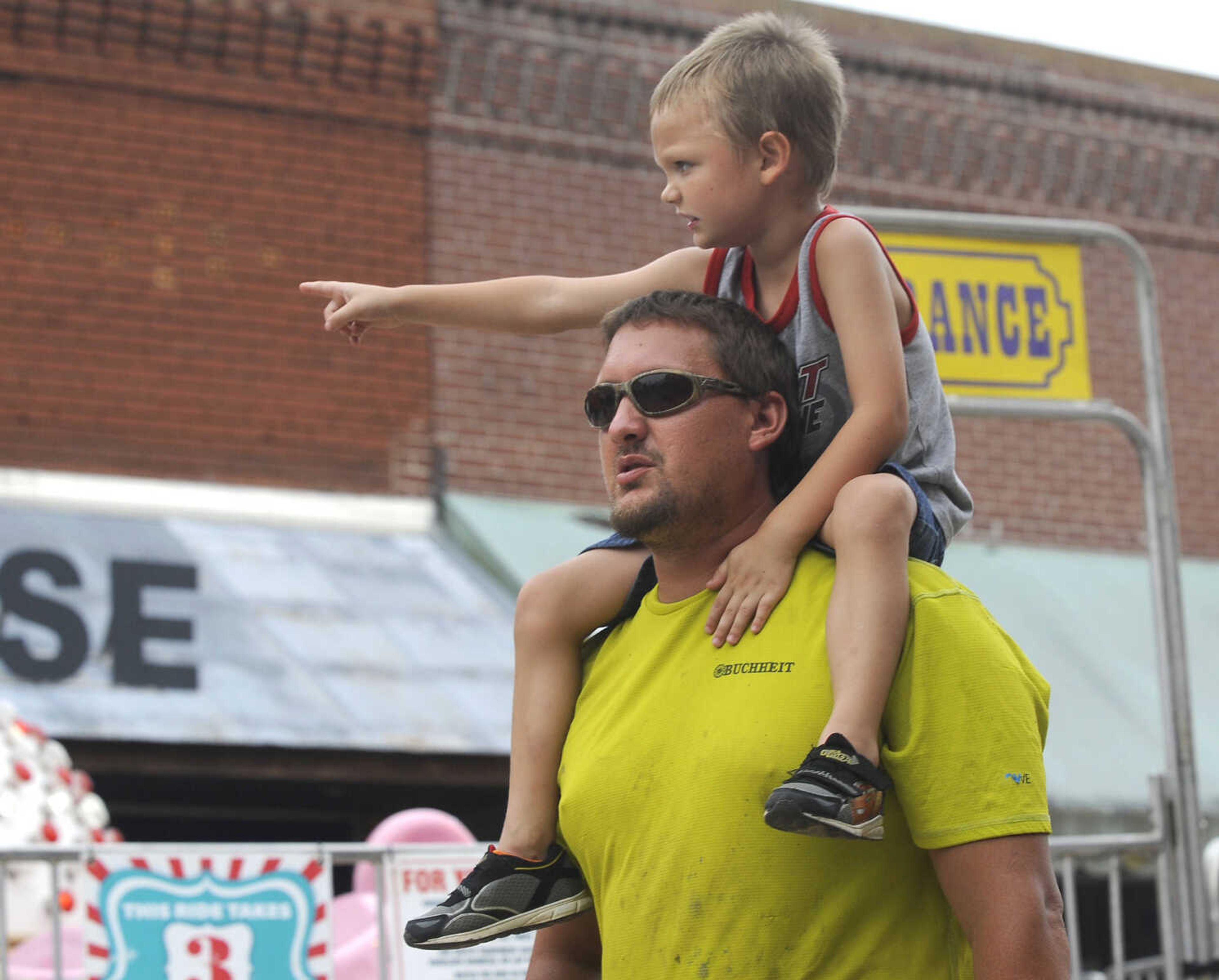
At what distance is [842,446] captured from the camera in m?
2.80

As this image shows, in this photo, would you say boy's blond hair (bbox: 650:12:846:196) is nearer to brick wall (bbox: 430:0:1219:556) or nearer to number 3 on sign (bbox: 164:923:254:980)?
number 3 on sign (bbox: 164:923:254:980)

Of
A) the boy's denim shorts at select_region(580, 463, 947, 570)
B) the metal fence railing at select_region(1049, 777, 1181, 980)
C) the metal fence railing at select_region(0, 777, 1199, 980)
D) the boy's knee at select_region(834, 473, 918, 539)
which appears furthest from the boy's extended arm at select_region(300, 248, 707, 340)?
the metal fence railing at select_region(1049, 777, 1181, 980)


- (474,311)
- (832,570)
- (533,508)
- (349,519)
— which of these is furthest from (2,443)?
(832,570)

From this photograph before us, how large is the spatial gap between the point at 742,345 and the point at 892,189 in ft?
34.5

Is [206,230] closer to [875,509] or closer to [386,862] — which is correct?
[386,862]

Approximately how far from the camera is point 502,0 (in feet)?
39.4

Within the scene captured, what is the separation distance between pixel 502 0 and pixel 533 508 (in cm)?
335

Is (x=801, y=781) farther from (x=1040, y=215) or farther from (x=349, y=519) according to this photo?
(x=1040, y=215)

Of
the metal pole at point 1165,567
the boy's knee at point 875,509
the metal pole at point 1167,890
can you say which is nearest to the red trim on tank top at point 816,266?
the boy's knee at point 875,509

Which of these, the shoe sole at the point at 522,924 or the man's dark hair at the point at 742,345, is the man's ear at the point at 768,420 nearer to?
the man's dark hair at the point at 742,345

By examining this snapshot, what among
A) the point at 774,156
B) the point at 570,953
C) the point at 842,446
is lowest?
the point at 570,953

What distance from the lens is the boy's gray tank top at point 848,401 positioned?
2.95 metres

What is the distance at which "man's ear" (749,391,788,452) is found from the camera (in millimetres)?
2869

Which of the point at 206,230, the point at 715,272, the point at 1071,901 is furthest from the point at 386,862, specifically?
the point at 206,230
